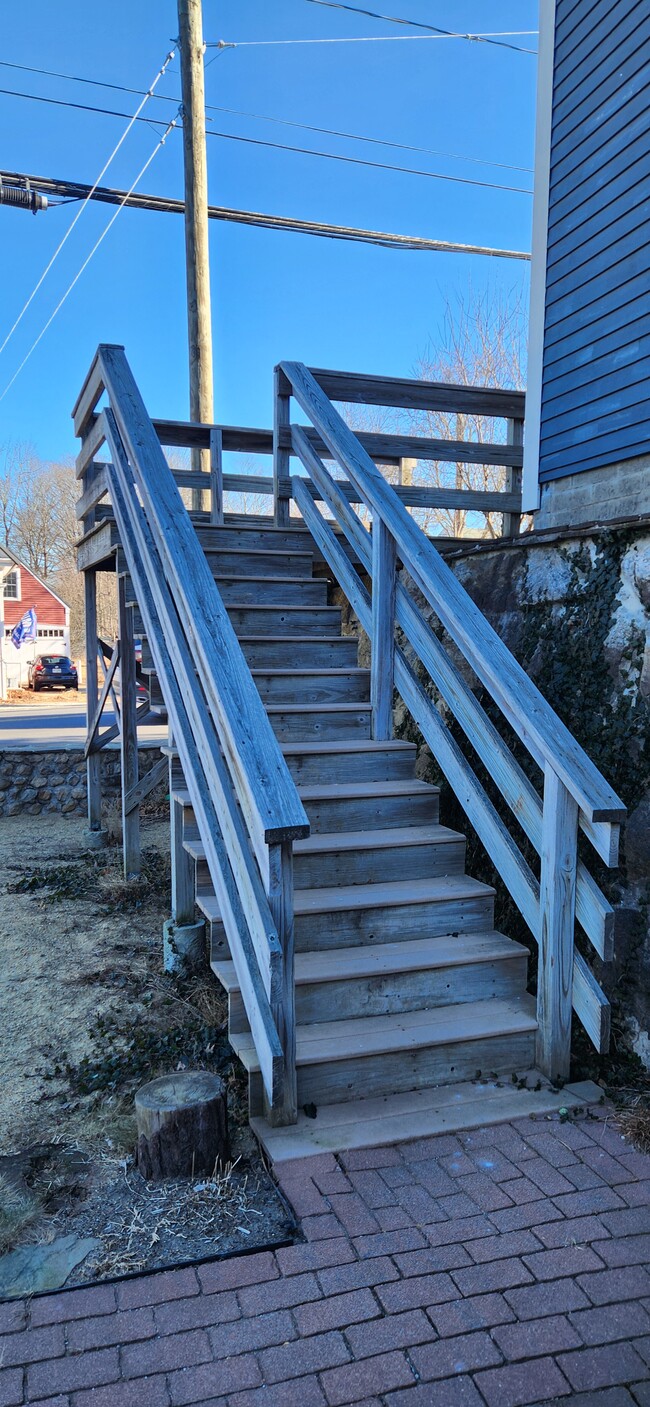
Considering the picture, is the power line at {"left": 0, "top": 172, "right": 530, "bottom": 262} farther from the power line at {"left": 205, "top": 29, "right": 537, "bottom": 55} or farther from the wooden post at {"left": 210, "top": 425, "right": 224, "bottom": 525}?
the wooden post at {"left": 210, "top": 425, "right": 224, "bottom": 525}

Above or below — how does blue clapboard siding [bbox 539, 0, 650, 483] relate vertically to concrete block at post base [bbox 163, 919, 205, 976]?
above

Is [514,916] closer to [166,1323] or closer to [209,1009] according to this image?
[209,1009]

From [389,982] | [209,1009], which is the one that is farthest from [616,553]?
[209,1009]

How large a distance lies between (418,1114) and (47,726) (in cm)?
1423

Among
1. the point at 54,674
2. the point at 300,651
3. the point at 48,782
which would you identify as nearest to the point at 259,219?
the point at 48,782

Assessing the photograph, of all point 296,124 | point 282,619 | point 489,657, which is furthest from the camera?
point 296,124

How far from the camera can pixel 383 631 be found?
3.73 meters

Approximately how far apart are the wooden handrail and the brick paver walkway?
972 mm

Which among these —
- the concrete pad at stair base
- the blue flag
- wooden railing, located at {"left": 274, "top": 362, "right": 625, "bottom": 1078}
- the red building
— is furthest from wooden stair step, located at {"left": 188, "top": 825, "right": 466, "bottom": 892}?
the blue flag

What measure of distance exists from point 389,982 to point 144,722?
414cm

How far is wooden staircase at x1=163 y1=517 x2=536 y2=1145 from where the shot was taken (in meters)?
2.57

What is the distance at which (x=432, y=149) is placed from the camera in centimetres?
1255

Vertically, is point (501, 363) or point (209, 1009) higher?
point (501, 363)

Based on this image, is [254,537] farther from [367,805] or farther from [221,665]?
[221,665]
